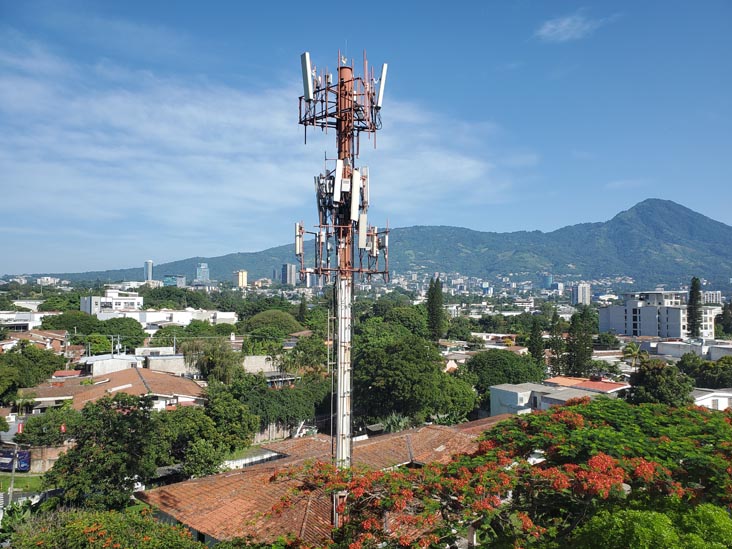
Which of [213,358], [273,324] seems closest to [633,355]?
[213,358]

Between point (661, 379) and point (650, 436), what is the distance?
15261mm

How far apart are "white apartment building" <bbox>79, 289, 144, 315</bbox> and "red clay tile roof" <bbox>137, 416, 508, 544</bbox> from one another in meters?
55.9

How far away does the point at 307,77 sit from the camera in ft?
30.8

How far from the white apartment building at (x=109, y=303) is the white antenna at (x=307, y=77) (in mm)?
61858

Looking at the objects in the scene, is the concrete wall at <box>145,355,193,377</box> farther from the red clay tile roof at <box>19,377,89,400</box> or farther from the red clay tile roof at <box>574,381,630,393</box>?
the red clay tile roof at <box>574,381,630,393</box>

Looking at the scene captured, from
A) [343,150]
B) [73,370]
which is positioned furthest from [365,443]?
[73,370]

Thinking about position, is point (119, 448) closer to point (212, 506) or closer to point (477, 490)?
point (212, 506)

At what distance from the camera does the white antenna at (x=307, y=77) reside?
369 inches

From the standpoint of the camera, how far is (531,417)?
1099 centimetres

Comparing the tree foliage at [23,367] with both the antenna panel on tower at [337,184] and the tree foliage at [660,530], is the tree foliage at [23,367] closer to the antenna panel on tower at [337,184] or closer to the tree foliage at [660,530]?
the antenna panel on tower at [337,184]

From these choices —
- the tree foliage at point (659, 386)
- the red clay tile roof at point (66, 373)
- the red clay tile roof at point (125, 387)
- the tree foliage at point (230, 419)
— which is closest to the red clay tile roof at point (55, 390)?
the red clay tile roof at point (125, 387)

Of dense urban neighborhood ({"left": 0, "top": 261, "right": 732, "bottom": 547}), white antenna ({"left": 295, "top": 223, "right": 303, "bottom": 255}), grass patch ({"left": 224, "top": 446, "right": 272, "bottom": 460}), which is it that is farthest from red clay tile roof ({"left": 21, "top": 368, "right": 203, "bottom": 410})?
white antenna ({"left": 295, "top": 223, "right": 303, "bottom": 255})

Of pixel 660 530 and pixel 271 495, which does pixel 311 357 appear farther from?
pixel 660 530

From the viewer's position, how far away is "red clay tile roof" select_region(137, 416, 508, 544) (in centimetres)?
1095
